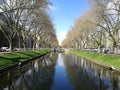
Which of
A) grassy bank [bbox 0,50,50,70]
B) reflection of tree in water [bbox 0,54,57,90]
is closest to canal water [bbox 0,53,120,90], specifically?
reflection of tree in water [bbox 0,54,57,90]

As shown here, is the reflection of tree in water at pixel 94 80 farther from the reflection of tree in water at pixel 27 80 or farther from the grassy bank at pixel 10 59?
the grassy bank at pixel 10 59

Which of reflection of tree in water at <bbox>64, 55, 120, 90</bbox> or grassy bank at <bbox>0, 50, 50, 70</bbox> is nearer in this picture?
reflection of tree in water at <bbox>64, 55, 120, 90</bbox>

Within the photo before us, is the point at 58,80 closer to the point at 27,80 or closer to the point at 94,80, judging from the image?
the point at 27,80

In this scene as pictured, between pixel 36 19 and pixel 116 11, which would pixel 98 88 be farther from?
pixel 36 19

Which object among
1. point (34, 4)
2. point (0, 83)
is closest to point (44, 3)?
point (34, 4)

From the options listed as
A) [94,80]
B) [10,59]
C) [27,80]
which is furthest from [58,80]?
[10,59]

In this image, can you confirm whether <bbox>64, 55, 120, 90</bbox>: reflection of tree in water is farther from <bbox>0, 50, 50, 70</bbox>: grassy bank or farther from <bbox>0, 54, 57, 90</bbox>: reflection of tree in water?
<bbox>0, 50, 50, 70</bbox>: grassy bank

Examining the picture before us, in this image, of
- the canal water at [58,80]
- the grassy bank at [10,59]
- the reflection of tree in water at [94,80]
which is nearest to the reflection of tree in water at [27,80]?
the canal water at [58,80]

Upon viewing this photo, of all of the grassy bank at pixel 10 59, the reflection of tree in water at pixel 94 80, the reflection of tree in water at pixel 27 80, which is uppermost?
the grassy bank at pixel 10 59

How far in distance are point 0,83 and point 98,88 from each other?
7.75 meters

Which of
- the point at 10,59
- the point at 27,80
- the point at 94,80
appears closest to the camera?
the point at 27,80

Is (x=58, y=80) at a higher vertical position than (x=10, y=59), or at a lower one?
lower

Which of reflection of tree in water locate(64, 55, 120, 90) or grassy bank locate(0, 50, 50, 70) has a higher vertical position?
grassy bank locate(0, 50, 50, 70)

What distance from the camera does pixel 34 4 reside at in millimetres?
38438
